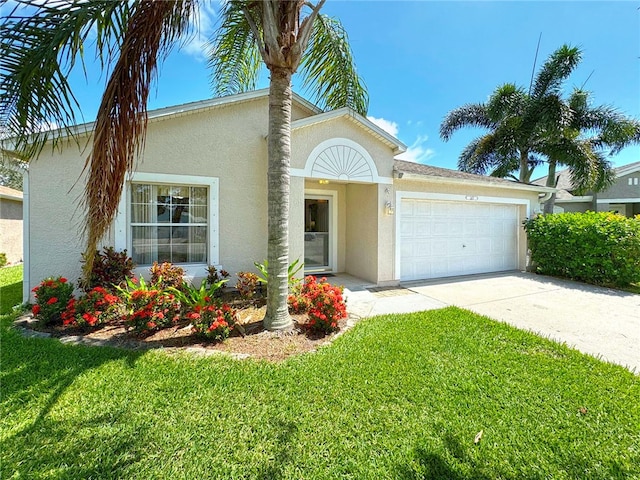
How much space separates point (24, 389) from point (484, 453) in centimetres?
543

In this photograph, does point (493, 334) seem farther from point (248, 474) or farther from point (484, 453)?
point (248, 474)

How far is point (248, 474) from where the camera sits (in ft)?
8.02

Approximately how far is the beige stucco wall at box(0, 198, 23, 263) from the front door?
15271mm

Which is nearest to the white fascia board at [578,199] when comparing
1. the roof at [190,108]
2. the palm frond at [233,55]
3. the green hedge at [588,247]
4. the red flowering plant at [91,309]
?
the green hedge at [588,247]

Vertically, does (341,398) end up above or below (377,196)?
below

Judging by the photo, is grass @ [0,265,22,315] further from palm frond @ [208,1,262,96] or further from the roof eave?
the roof eave

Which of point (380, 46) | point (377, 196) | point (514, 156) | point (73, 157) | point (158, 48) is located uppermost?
point (380, 46)

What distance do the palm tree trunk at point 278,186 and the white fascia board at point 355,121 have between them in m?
2.44

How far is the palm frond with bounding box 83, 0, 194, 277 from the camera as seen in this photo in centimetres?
373

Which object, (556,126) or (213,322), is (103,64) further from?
(556,126)

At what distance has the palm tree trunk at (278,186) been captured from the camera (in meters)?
5.16

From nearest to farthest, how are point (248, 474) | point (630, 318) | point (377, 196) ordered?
point (248, 474) < point (630, 318) < point (377, 196)

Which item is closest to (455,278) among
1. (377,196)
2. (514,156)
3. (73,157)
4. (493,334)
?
(377,196)

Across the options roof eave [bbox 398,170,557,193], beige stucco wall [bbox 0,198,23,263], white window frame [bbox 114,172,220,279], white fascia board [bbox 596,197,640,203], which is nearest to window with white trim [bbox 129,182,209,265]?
white window frame [bbox 114,172,220,279]
